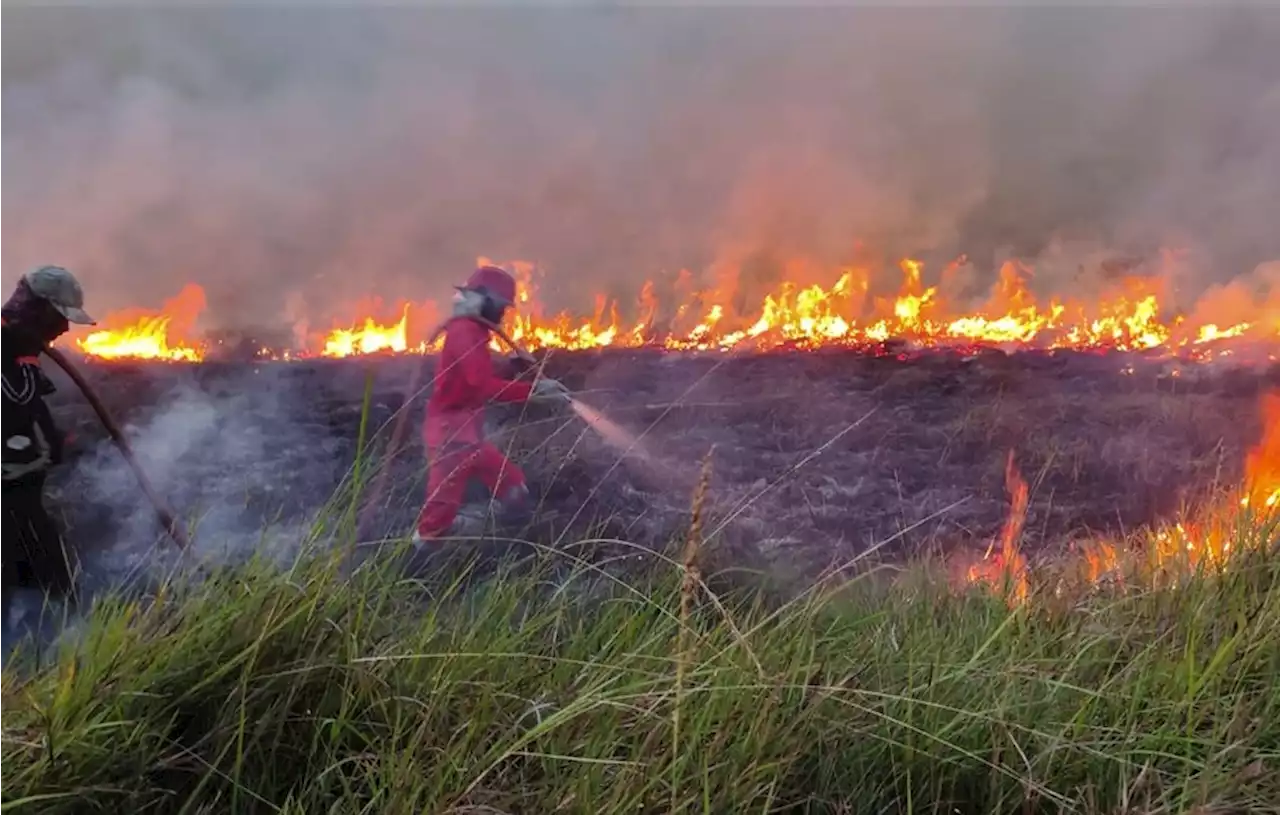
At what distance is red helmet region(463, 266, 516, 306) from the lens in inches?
184

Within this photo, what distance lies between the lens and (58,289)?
3721mm

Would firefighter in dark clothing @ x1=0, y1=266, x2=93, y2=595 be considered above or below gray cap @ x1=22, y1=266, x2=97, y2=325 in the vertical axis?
below

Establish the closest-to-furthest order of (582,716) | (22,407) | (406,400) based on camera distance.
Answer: (582,716)
(22,407)
(406,400)

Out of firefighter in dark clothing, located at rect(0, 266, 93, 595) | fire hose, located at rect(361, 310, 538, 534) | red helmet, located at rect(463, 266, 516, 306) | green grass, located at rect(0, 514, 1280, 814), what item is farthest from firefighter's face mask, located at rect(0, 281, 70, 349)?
green grass, located at rect(0, 514, 1280, 814)

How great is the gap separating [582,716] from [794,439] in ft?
10.8

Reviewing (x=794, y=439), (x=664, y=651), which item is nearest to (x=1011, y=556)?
(x=794, y=439)

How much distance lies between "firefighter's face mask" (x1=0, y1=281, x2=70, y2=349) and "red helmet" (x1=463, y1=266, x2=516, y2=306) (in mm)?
1770

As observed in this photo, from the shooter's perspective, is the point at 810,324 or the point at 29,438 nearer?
the point at 29,438

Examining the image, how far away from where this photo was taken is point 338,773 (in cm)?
145

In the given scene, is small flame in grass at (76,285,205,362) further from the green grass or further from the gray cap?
the green grass

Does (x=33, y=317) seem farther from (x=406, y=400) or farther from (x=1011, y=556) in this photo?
(x=1011, y=556)

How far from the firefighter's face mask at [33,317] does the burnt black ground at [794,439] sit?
68 cm

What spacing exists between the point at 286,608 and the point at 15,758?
0.43 m

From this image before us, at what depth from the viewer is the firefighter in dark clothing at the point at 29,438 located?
3525mm
